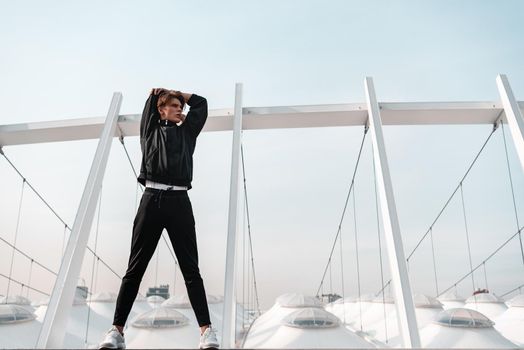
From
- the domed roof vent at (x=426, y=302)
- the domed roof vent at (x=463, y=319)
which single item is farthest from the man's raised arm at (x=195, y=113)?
the domed roof vent at (x=426, y=302)

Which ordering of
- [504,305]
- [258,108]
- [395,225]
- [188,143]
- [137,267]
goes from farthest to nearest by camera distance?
[504,305], [258,108], [395,225], [188,143], [137,267]

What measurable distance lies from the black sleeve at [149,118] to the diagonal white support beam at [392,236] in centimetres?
194

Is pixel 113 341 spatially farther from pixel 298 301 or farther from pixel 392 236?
pixel 298 301

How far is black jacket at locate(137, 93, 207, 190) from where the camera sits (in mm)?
2920

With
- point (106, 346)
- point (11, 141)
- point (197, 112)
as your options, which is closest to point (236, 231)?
point (197, 112)

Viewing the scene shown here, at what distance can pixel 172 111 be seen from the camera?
3199 mm

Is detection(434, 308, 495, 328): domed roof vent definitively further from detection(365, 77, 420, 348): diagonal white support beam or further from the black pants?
the black pants

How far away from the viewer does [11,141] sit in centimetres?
491

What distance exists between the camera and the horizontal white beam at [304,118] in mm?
4406

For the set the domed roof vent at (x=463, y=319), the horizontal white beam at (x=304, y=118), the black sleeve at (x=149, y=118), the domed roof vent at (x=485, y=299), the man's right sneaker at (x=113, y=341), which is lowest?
the man's right sneaker at (x=113, y=341)

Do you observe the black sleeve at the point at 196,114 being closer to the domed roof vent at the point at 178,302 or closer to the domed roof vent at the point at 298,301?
the domed roof vent at the point at 298,301

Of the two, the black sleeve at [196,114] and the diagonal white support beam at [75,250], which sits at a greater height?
the black sleeve at [196,114]

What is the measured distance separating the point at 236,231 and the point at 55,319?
1.42 metres

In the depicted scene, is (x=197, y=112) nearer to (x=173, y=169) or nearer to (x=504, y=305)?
(x=173, y=169)
